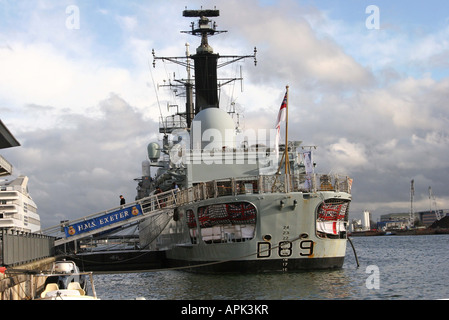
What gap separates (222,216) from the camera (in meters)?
26.9

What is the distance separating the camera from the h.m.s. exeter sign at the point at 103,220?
1293 inches

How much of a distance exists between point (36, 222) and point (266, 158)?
8050cm

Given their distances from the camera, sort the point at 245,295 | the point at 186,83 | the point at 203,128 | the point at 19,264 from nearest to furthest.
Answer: the point at 245,295, the point at 19,264, the point at 203,128, the point at 186,83

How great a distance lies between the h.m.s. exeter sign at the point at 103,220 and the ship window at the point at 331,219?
11.1m

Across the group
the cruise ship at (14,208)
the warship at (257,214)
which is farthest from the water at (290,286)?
the cruise ship at (14,208)

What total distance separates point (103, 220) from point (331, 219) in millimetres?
13787

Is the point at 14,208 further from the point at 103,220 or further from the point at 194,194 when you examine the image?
the point at 194,194

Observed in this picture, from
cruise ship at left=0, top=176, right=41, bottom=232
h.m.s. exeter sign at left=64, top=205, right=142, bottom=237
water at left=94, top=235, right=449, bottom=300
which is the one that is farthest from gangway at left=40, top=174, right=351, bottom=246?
cruise ship at left=0, top=176, right=41, bottom=232

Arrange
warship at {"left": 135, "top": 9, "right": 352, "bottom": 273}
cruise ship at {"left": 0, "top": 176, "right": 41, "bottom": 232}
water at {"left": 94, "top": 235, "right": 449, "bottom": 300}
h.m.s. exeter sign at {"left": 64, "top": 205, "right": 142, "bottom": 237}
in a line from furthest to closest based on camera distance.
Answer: cruise ship at {"left": 0, "top": 176, "right": 41, "bottom": 232}, h.m.s. exeter sign at {"left": 64, "top": 205, "right": 142, "bottom": 237}, warship at {"left": 135, "top": 9, "right": 352, "bottom": 273}, water at {"left": 94, "top": 235, "right": 449, "bottom": 300}

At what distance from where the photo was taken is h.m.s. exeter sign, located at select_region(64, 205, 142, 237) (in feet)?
108

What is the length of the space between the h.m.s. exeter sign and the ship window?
1114 cm

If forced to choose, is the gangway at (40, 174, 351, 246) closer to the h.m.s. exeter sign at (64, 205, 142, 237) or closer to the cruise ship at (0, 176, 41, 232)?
the h.m.s. exeter sign at (64, 205, 142, 237)
